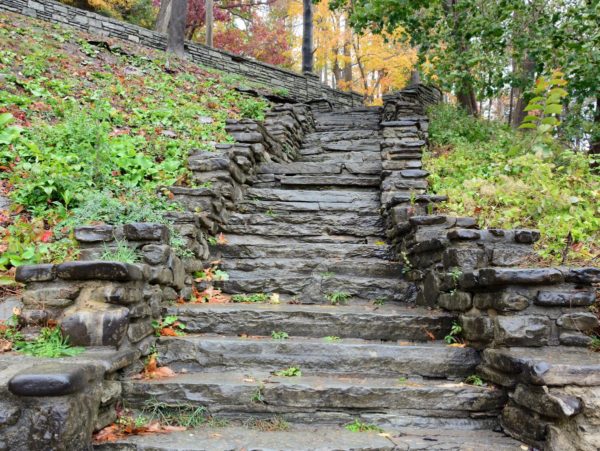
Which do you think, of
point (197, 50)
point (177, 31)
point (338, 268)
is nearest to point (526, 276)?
point (338, 268)

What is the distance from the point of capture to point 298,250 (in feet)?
17.0

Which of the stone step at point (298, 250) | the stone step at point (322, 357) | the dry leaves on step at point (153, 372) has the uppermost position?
the stone step at point (298, 250)

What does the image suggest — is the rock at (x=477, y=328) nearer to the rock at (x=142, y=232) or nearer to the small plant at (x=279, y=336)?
the small plant at (x=279, y=336)

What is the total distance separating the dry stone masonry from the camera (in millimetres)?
2783

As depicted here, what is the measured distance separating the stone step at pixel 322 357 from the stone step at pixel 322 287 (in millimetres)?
911

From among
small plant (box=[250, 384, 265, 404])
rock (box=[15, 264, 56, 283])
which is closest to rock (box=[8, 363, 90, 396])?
rock (box=[15, 264, 56, 283])

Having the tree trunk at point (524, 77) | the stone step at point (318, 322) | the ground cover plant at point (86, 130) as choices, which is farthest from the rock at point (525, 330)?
the tree trunk at point (524, 77)

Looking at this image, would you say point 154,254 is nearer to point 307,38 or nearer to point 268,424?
point 268,424

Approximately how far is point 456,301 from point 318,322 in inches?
45.0

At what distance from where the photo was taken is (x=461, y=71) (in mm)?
8461

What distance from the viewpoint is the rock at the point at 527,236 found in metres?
3.74

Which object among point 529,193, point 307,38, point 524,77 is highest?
point 307,38

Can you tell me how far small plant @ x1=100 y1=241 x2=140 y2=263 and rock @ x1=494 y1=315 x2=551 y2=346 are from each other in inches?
110

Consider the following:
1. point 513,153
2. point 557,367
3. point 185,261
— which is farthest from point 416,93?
point 557,367
